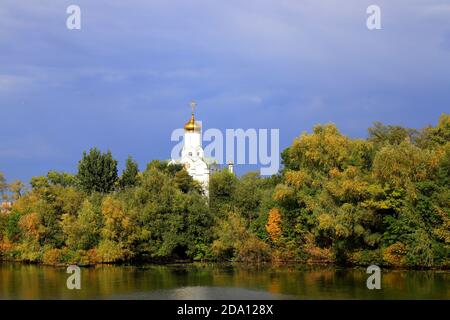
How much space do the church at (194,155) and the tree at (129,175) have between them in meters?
4.62

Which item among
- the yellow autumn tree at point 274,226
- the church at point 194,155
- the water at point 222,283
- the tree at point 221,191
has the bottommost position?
the water at point 222,283

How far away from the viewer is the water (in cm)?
3097

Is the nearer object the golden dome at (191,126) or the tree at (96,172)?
the tree at (96,172)

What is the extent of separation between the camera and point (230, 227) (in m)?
51.3

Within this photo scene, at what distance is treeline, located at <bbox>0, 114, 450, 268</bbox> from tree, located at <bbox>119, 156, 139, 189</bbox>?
8.70m

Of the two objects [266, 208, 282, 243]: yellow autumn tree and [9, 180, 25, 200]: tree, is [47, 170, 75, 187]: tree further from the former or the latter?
[266, 208, 282, 243]: yellow autumn tree

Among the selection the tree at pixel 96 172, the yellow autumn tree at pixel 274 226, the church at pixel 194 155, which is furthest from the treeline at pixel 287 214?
the church at pixel 194 155

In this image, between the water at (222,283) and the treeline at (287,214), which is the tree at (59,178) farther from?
the water at (222,283)

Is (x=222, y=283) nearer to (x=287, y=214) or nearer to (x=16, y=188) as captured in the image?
(x=287, y=214)

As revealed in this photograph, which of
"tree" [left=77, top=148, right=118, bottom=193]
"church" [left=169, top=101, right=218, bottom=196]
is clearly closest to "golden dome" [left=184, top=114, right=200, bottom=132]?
"church" [left=169, top=101, right=218, bottom=196]

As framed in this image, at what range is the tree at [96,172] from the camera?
6500cm

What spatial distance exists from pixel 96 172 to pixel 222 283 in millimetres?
31865

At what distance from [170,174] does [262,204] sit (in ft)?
43.0
